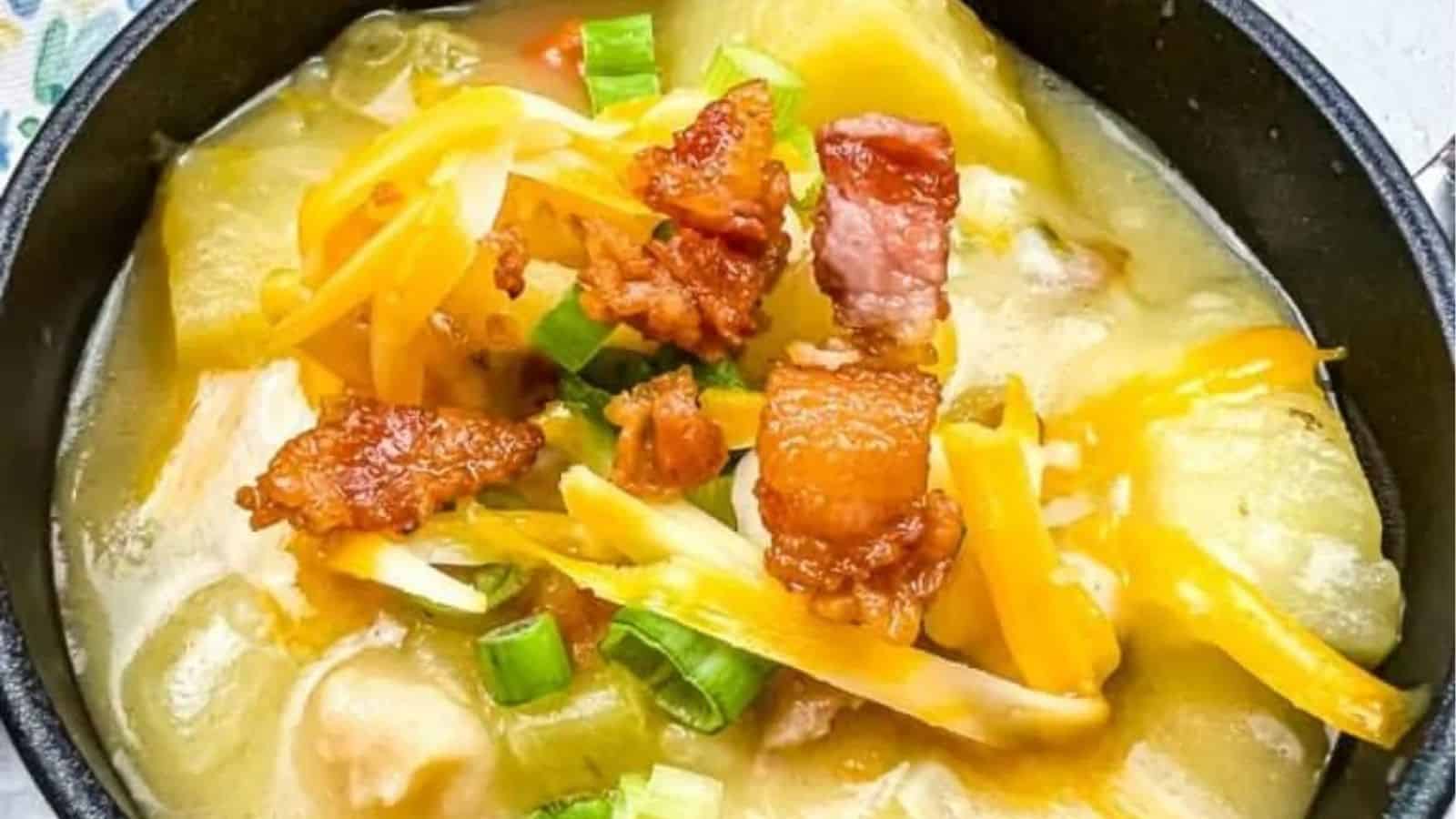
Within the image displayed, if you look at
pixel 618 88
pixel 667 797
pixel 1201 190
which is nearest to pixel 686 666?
pixel 667 797

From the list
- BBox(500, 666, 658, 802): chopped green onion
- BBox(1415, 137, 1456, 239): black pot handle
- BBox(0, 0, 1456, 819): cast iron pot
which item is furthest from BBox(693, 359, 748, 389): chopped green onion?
BBox(1415, 137, 1456, 239): black pot handle

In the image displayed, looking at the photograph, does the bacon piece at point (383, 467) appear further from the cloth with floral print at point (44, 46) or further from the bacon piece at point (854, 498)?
the cloth with floral print at point (44, 46)

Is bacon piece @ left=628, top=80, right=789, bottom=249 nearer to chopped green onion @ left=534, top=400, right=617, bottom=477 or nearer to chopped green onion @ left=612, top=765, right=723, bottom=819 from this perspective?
chopped green onion @ left=534, top=400, right=617, bottom=477

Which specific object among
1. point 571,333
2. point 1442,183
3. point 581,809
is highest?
point 571,333

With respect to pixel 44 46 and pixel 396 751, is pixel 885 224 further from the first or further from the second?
pixel 44 46

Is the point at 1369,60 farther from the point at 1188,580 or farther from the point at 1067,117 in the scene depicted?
the point at 1188,580

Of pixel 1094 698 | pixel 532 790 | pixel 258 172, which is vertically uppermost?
pixel 258 172

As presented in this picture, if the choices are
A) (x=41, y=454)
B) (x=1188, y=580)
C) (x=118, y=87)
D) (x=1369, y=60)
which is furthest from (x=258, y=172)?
(x=1369, y=60)
